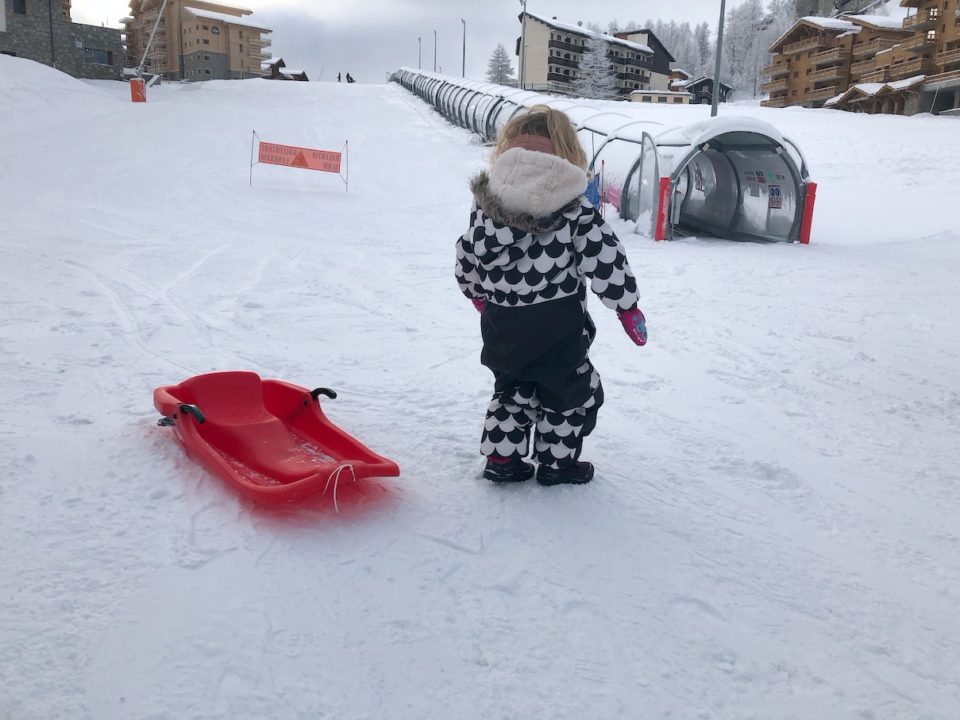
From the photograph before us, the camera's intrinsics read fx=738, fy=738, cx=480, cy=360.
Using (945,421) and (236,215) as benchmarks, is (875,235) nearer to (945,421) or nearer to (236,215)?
(945,421)

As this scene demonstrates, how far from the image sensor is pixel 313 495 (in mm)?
2754

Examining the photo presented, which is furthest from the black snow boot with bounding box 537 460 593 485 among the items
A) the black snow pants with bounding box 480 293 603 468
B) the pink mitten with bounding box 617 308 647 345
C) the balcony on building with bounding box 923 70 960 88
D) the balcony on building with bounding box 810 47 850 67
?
the balcony on building with bounding box 810 47 850 67

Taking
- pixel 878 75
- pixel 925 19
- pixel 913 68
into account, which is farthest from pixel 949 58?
pixel 878 75

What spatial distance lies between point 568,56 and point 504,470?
63518mm

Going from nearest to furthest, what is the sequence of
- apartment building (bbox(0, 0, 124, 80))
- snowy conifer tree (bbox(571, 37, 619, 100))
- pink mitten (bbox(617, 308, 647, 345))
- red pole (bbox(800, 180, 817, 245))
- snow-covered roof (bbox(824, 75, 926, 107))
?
pink mitten (bbox(617, 308, 647, 345)) → red pole (bbox(800, 180, 817, 245)) → apartment building (bbox(0, 0, 124, 80)) → snow-covered roof (bbox(824, 75, 926, 107)) → snowy conifer tree (bbox(571, 37, 619, 100))

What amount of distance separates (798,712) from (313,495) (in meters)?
1.72

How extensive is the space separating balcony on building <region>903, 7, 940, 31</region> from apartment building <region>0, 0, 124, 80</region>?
3772cm

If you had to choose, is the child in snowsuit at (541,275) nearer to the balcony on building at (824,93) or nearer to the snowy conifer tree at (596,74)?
the balcony on building at (824,93)

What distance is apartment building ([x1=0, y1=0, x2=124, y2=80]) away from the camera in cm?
2994

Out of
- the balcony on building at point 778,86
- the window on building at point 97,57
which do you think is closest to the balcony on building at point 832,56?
the balcony on building at point 778,86

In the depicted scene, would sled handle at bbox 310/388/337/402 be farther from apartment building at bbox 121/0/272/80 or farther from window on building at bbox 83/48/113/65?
apartment building at bbox 121/0/272/80

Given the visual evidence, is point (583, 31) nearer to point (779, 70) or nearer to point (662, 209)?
point (779, 70)

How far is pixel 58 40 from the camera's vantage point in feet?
104

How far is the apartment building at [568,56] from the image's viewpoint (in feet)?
195
